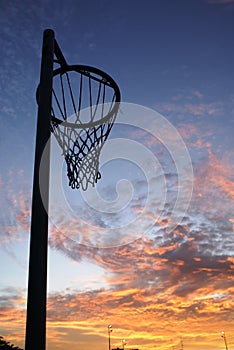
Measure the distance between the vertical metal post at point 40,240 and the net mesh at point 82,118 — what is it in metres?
0.98

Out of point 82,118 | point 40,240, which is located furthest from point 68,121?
point 40,240

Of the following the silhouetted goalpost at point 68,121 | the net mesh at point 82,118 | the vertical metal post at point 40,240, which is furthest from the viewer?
the net mesh at point 82,118

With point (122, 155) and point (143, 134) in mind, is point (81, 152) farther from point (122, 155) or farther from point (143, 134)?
point (143, 134)

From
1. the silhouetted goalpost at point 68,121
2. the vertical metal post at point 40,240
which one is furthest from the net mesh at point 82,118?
the vertical metal post at point 40,240

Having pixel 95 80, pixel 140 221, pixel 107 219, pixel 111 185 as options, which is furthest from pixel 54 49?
pixel 140 221

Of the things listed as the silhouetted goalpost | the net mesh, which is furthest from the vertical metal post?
the net mesh

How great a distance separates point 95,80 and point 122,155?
269 cm

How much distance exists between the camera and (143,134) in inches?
571

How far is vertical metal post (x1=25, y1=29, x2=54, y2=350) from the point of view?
169 inches

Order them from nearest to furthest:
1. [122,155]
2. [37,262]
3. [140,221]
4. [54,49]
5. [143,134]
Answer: [37,262]
[54,49]
[122,155]
[143,134]
[140,221]

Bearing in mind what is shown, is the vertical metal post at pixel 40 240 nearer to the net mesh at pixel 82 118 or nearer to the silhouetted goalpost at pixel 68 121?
the silhouetted goalpost at pixel 68 121

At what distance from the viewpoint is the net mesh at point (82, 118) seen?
668 cm

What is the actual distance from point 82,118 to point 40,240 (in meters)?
2.90

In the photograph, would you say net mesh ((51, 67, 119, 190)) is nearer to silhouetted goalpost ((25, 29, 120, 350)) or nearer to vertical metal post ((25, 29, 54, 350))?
silhouetted goalpost ((25, 29, 120, 350))
